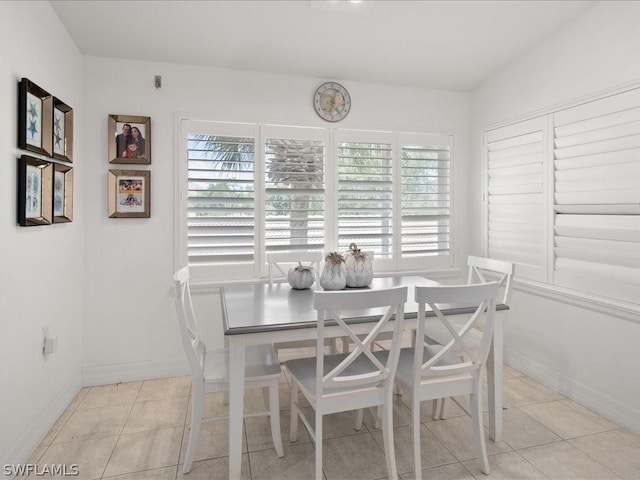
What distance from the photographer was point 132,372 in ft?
9.73

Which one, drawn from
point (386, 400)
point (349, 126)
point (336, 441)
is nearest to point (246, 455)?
point (336, 441)

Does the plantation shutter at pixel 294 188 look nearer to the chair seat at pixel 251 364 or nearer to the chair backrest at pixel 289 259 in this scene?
the chair backrest at pixel 289 259

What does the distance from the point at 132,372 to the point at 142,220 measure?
3.83ft

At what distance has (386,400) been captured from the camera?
1.82 metres

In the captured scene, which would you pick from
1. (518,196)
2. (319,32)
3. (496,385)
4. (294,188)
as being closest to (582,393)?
(496,385)

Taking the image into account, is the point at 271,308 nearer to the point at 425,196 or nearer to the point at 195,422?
the point at 195,422

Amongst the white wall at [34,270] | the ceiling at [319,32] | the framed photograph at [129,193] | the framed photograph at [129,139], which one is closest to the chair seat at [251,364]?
the white wall at [34,270]

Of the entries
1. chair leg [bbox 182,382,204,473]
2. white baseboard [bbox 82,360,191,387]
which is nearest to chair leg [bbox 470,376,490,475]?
chair leg [bbox 182,382,204,473]

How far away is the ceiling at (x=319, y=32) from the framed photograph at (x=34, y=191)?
1044 mm

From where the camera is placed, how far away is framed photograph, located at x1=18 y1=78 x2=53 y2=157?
1918 mm

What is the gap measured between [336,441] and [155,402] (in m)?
1.30

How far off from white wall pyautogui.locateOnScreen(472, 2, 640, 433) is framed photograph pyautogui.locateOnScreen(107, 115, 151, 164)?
2919 millimetres

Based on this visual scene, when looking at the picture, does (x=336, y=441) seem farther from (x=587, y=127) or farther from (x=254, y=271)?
(x=587, y=127)

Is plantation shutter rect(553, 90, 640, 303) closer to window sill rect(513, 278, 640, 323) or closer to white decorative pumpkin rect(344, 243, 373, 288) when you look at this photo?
window sill rect(513, 278, 640, 323)
